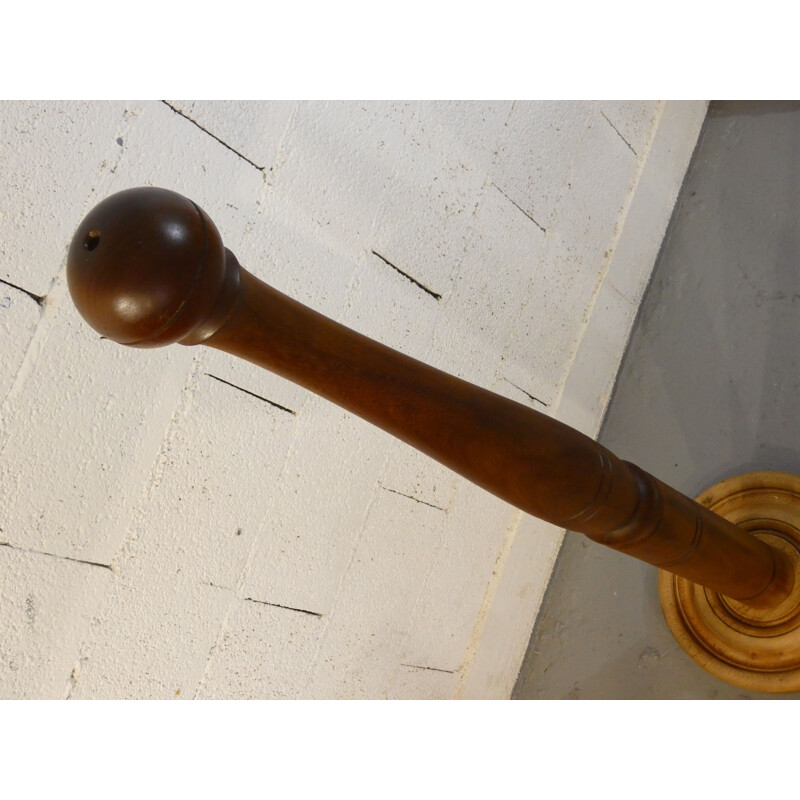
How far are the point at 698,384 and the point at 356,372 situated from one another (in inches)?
34.0

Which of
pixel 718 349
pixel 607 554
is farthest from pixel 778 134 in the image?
pixel 607 554

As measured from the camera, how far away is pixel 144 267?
491 mm

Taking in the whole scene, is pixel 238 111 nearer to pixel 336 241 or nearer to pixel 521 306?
pixel 336 241

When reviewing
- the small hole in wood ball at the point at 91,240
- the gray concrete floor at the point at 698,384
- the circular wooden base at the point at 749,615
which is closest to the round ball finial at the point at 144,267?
the small hole in wood ball at the point at 91,240

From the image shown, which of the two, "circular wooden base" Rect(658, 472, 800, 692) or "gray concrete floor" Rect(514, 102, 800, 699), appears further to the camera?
"gray concrete floor" Rect(514, 102, 800, 699)

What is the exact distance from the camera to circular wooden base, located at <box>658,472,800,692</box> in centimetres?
100

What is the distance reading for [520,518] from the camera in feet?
4.27

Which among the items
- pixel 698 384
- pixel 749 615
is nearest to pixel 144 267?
pixel 749 615

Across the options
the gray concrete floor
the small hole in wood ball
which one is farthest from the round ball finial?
the gray concrete floor

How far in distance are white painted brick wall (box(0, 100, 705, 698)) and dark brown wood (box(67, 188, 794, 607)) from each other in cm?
28

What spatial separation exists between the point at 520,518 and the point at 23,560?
76cm

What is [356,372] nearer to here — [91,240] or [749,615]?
[91,240]

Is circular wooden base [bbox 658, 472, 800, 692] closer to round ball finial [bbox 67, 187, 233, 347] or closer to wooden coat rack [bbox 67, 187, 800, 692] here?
wooden coat rack [bbox 67, 187, 800, 692]

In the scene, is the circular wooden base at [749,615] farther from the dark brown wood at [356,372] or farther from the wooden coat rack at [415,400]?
the dark brown wood at [356,372]
